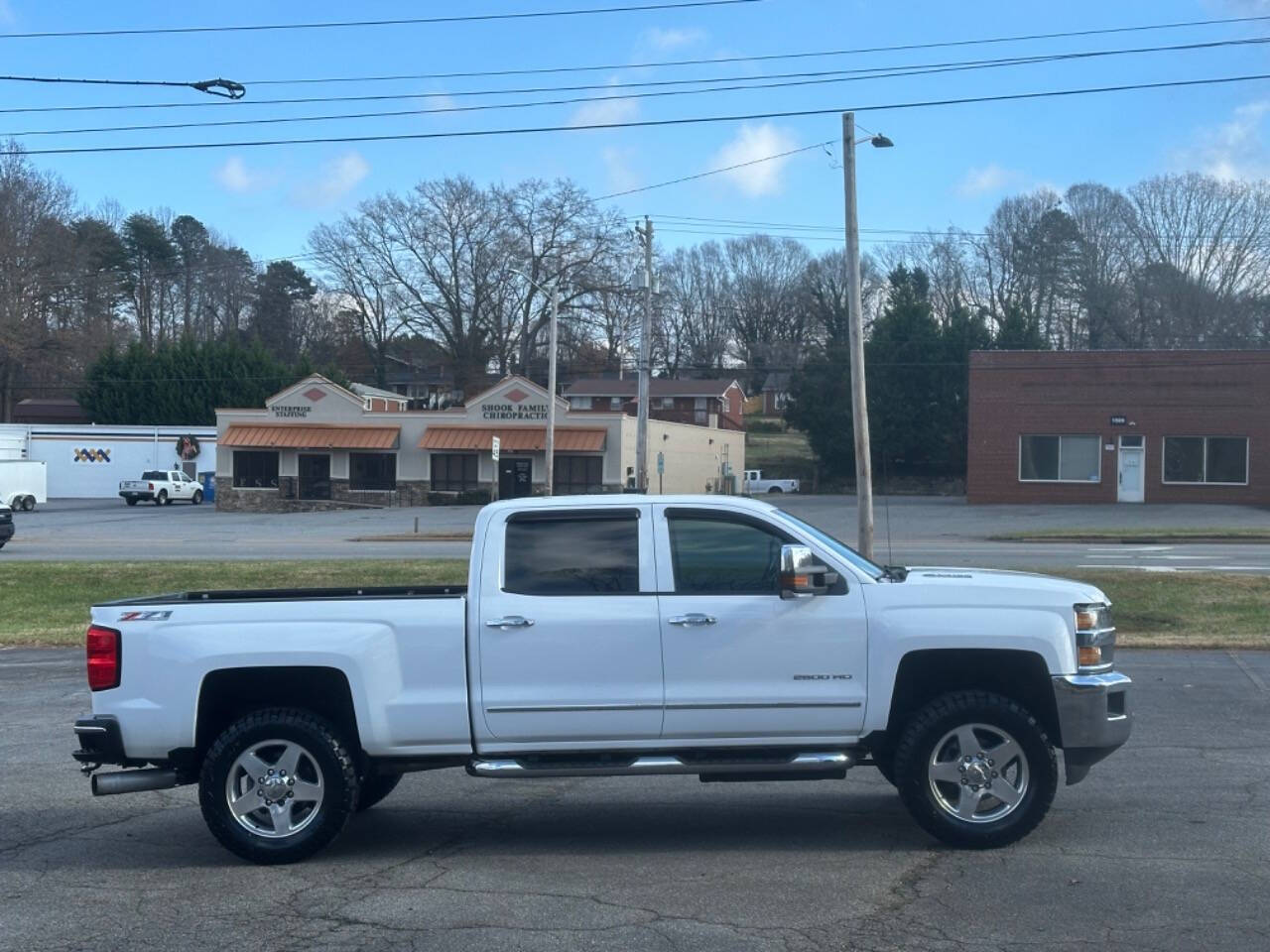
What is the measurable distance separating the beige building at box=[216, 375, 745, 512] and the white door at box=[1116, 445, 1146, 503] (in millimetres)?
19158

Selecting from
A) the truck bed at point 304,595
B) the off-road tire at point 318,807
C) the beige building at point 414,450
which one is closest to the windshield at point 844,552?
the truck bed at point 304,595

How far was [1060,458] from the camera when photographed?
5144cm

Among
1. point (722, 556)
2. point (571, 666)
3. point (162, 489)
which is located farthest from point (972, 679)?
point (162, 489)

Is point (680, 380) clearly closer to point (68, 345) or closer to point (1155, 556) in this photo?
point (68, 345)

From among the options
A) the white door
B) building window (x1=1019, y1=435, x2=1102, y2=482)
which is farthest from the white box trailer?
the white door

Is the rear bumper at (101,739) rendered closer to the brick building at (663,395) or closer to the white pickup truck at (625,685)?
the white pickup truck at (625,685)

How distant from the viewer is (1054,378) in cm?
5078

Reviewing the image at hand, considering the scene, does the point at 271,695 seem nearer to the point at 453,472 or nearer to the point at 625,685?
the point at 625,685

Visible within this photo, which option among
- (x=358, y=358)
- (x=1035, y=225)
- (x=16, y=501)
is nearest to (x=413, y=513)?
(x=16, y=501)

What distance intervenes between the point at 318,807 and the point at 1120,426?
1885 inches

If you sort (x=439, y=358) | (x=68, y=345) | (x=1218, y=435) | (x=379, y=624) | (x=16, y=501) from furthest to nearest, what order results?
(x=439, y=358)
(x=68, y=345)
(x=16, y=501)
(x=1218, y=435)
(x=379, y=624)

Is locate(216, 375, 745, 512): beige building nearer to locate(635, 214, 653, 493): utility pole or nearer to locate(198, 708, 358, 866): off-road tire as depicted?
locate(635, 214, 653, 493): utility pole

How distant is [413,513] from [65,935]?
48.0m

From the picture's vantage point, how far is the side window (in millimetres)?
7176
